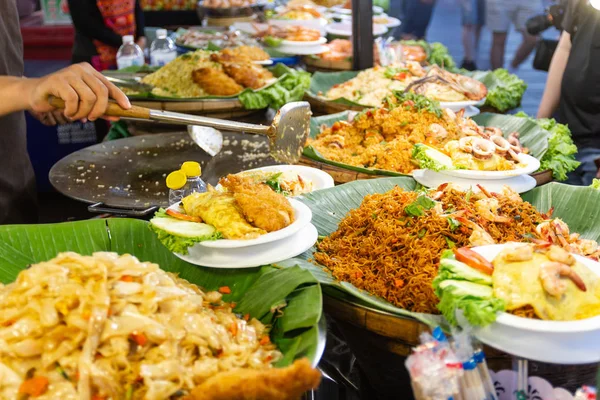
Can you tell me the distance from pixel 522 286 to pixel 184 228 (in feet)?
3.30

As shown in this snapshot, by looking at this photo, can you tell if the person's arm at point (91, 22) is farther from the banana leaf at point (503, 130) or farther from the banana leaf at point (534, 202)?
the banana leaf at point (534, 202)

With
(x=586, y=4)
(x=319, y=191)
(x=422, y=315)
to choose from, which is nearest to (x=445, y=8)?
(x=586, y=4)

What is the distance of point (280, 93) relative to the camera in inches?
171

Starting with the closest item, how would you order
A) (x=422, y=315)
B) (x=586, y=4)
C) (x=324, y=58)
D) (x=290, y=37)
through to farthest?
1. (x=422, y=315)
2. (x=586, y=4)
3. (x=324, y=58)
4. (x=290, y=37)

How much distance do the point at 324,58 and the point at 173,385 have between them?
14.6ft

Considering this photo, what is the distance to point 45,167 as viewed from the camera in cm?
647

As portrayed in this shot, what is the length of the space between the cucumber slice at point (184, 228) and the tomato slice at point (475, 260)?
756 mm

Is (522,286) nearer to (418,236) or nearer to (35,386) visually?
(418,236)

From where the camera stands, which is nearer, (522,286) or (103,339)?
(103,339)

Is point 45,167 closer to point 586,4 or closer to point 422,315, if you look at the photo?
point 586,4

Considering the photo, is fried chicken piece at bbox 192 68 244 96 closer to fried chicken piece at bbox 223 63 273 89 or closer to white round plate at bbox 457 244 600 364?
fried chicken piece at bbox 223 63 273 89

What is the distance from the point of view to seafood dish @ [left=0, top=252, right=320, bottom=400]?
1369mm

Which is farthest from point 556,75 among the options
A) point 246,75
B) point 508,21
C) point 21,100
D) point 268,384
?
point 508,21

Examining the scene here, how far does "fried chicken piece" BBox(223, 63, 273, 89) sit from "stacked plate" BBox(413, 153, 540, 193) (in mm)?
1931
